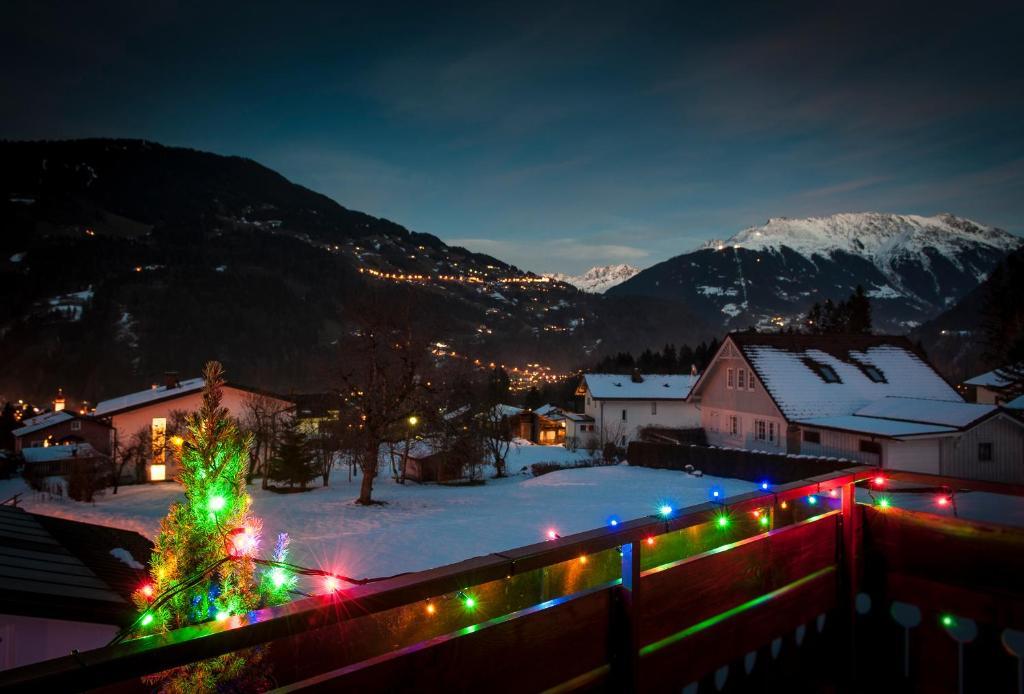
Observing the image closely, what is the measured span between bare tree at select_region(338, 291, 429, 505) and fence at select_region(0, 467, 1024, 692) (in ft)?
62.0

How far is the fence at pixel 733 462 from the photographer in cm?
1988

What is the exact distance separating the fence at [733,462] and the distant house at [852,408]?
6.55ft

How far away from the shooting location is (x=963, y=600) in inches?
126

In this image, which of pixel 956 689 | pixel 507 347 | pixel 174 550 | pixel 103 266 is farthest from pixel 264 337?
pixel 956 689

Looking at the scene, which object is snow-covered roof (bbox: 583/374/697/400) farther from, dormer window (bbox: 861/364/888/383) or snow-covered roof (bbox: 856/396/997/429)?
snow-covered roof (bbox: 856/396/997/429)

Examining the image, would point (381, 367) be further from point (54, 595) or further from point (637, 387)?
point (637, 387)

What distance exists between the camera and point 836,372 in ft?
88.3

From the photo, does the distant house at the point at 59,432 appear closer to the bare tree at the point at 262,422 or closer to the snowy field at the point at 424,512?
the snowy field at the point at 424,512

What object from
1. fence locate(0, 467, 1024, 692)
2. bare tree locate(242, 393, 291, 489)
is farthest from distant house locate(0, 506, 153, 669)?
bare tree locate(242, 393, 291, 489)

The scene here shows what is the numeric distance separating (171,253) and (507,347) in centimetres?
9826

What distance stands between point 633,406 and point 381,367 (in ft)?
99.3

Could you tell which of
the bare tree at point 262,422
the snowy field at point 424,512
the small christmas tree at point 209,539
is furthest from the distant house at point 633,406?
the small christmas tree at point 209,539

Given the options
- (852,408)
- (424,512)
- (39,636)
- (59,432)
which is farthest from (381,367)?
(59,432)

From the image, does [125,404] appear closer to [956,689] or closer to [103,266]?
[956,689]
